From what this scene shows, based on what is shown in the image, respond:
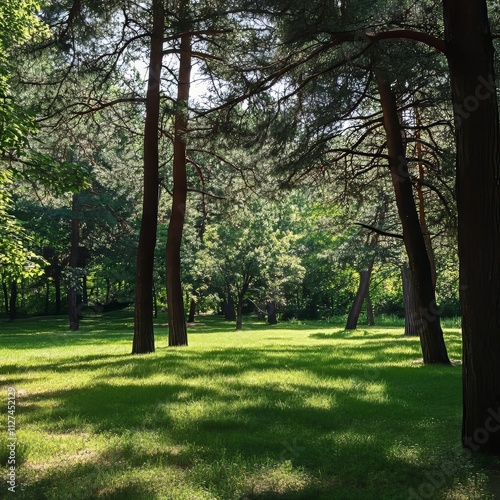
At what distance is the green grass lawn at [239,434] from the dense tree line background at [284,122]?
1056 millimetres

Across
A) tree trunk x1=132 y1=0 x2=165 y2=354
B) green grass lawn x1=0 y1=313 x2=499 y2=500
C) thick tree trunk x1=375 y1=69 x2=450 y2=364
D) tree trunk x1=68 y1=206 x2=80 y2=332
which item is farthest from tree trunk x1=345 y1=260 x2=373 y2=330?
green grass lawn x1=0 y1=313 x2=499 y2=500

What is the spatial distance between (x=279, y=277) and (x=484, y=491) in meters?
31.9

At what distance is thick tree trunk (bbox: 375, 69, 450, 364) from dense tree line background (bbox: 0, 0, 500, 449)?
0.11ft

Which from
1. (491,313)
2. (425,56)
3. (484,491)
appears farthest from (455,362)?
(484,491)

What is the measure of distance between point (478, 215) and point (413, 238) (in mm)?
6924

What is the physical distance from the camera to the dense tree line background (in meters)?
5.92

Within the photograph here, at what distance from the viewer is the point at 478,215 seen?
5.80 meters

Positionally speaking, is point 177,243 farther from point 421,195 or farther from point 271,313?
point 271,313

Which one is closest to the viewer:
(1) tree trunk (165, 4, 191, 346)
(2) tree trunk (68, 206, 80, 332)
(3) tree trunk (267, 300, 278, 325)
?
(1) tree trunk (165, 4, 191, 346)

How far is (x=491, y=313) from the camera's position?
570 centimetres

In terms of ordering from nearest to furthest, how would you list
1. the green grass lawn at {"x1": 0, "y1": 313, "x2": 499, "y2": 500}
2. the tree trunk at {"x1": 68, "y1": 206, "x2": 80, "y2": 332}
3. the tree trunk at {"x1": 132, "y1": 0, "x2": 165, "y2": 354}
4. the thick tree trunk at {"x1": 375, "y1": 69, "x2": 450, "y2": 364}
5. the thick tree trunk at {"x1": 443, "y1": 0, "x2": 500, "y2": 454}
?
the green grass lawn at {"x1": 0, "y1": 313, "x2": 499, "y2": 500}, the thick tree trunk at {"x1": 443, "y1": 0, "x2": 500, "y2": 454}, the thick tree trunk at {"x1": 375, "y1": 69, "x2": 450, "y2": 364}, the tree trunk at {"x1": 132, "y1": 0, "x2": 165, "y2": 354}, the tree trunk at {"x1": 68, "y1": 206, "x2": 80, "y2": 332}

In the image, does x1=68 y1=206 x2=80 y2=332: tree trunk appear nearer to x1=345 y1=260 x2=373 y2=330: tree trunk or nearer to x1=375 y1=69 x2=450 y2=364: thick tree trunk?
x1=345 y1=260 x2=373 y2=330: tree trunk

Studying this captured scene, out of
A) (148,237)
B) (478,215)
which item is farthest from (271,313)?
(478,215)

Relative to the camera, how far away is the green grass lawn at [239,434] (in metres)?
4.75
